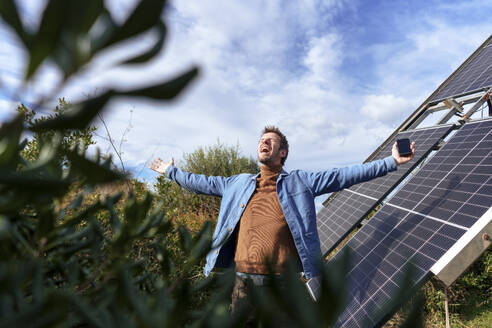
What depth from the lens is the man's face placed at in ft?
13.2

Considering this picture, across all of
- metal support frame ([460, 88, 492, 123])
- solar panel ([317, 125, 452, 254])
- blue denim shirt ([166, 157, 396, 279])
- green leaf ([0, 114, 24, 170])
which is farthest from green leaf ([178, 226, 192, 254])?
metal support frame ([460, 88, 492, 123])

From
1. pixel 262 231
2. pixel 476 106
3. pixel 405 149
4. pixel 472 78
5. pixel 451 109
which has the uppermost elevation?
pixel 472 78

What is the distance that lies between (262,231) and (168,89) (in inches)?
132

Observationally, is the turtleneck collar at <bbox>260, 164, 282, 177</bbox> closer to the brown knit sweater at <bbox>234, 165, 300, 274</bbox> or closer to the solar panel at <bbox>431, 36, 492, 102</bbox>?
the brown knit sweater at <bbox>234, 165, 300, 274</bbox>

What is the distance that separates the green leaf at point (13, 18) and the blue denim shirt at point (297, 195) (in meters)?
3.29

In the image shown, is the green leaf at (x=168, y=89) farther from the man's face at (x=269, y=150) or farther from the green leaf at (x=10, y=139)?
the man's face at (x=269, y=150)

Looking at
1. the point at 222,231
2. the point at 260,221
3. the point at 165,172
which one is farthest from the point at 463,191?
the point at 165,172

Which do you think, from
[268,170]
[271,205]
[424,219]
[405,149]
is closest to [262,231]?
[271,205]

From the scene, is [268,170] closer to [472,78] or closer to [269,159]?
[269,159]

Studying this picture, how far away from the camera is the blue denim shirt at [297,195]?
359cm

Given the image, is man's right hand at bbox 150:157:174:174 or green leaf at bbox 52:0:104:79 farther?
man's right hand at bbox 150:157:174:174

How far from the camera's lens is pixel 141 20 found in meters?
0.36

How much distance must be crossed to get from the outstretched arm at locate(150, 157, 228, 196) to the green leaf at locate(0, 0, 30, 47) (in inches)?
152

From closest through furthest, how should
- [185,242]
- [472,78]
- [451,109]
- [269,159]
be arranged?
1. [185,242]
2. [269,159]
3. [451,109]
4. [472,78]
